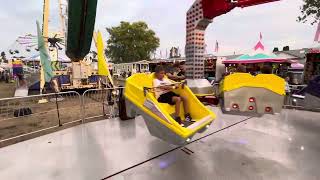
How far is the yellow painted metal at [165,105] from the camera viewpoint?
2881mm

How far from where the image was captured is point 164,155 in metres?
3.39

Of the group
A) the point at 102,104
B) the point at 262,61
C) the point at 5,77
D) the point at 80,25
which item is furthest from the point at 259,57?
the point at 5,77

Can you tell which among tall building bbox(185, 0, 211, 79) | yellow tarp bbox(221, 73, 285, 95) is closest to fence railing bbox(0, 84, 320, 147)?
tall building bbox(185, 0, 211, 79)

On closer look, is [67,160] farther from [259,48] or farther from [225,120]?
[259,48]

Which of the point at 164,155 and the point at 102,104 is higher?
the point at 102,104

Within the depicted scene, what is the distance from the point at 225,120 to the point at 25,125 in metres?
5.07

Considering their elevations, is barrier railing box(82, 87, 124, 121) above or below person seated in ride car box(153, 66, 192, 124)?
below

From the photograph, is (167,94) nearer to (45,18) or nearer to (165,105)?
(165,105)

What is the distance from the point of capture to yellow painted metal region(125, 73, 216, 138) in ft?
9.45

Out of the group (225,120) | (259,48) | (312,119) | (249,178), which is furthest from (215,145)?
(259,48)

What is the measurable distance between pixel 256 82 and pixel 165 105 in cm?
167

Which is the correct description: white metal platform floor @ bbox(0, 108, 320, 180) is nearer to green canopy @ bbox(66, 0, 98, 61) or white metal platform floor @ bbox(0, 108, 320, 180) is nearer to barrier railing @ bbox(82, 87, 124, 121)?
barrier railing @ bbox(82, 87, 124, 121)

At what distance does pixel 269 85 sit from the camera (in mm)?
3863

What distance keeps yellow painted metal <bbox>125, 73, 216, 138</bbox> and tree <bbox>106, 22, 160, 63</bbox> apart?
33.3 metres
